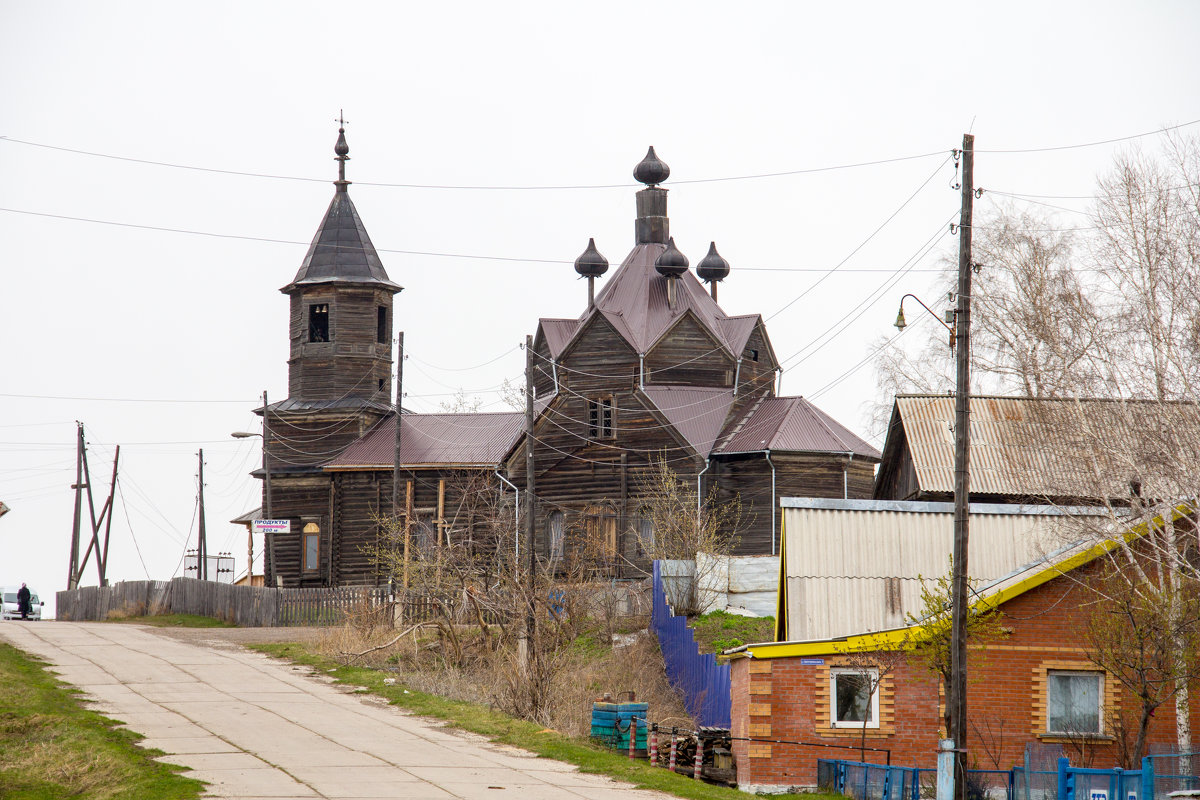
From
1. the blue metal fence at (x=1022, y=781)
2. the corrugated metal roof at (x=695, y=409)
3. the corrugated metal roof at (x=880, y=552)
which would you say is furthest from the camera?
the corrugated metal roof at (x=695, y=409)

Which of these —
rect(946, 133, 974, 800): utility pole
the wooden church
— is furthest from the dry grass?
the wooden church

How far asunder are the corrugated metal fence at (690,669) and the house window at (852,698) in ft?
8.79

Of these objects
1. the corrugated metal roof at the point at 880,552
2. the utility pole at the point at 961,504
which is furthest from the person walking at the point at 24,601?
the utility pole at the point at 961,504

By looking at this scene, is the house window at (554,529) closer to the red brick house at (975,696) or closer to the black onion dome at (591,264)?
the black onion dome at (591,264)

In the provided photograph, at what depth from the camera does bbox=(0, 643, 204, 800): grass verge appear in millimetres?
16203

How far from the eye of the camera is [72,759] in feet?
57.7

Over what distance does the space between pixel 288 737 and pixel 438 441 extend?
1176 inches

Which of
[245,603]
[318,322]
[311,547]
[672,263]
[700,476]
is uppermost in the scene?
[672,263]

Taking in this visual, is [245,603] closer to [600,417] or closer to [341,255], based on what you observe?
[600,417]

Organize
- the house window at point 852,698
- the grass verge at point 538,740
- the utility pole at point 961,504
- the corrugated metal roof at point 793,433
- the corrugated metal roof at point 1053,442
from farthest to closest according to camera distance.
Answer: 1. the corrugated metal roof at point 793,433
2. the corrugated metal roof at point 1053,442
3. the house window at point 852,698
4. the utility pole at point 961,504
5. the grass verge at point 538,740

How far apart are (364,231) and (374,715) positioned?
31423mm

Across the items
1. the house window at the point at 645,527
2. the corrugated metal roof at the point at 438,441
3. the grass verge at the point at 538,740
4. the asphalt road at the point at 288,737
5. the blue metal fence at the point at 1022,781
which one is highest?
the corrugated metal roof at the point at 438,441

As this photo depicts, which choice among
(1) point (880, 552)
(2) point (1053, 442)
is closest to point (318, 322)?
(2) point (1053, 442)

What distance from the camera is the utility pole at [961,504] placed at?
19.9 metres
